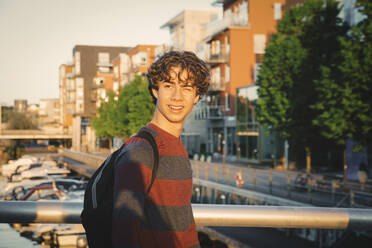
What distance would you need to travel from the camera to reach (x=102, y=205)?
4.75 ft

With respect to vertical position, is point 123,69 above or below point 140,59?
below

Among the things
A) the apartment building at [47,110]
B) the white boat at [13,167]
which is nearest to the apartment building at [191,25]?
the white boat at [13,167]

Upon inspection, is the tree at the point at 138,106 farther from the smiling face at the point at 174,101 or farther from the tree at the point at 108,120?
the smiling face at the point at 174,101

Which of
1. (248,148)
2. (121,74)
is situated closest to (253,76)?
(248,148)

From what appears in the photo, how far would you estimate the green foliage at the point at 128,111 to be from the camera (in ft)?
137


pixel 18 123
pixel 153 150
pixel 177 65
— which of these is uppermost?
pixel 18 123

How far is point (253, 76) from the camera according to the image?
41906 mm

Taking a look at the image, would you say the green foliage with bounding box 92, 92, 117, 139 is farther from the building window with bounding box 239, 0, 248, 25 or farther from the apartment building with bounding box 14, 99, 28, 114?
the apartment building with bounding box 14, 99, 28, 114

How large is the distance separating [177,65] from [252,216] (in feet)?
2.67

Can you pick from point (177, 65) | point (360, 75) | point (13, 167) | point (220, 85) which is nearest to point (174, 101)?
point (177, 65)

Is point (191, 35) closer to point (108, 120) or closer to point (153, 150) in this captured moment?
point (108, 120)

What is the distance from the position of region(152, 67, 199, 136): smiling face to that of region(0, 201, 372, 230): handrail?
0.55 meters

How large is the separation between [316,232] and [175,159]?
1710cm

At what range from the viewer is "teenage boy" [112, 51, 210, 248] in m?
1.38
